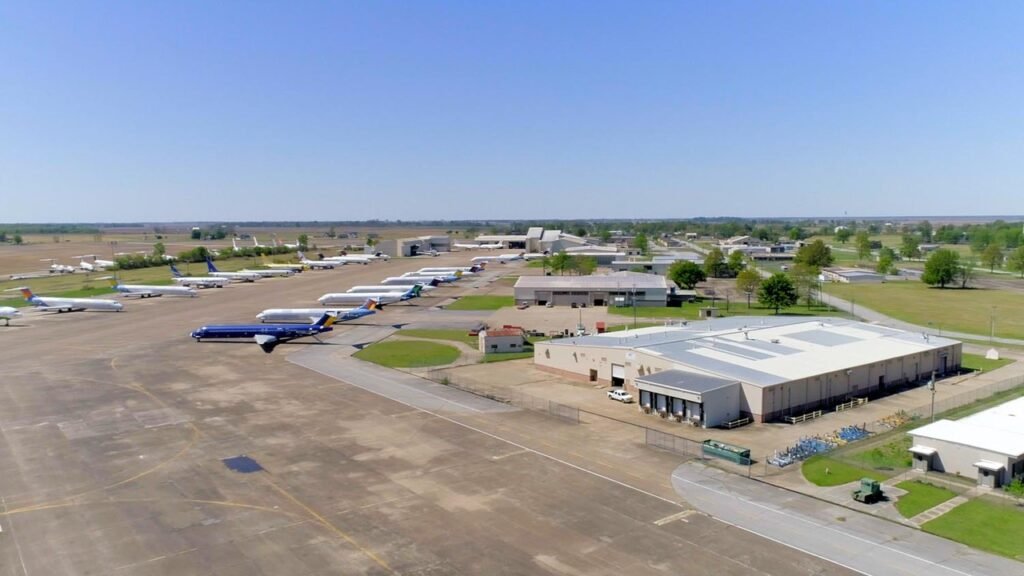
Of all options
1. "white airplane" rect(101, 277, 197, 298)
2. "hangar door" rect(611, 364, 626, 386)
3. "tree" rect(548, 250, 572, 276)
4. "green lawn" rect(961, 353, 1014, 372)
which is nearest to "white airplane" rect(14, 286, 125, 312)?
"white airplane" rect(101, 277, 197, 298)

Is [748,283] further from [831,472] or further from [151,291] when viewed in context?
[151,291]

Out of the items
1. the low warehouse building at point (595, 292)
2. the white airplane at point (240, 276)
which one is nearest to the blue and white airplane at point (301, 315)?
the low warehouse building at point (595, 292)

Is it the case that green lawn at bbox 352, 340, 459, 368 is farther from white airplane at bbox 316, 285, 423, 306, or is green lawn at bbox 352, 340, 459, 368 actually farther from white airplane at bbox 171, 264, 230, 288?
white airplane at bbox 171, 264, 230, 288

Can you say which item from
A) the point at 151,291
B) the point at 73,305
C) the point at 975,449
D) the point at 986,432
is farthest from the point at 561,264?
the point at 975,449

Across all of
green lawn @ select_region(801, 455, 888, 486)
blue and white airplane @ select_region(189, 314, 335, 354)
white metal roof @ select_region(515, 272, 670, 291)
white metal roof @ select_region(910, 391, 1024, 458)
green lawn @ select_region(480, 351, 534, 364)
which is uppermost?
white metal roof @ select_region(515, 272, 670, 291)

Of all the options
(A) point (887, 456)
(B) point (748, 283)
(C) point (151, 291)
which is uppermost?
(B) point (748, 283)

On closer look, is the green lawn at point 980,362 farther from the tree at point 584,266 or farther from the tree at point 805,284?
the tree at point 584,266

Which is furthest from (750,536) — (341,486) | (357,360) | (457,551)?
(357,360)
